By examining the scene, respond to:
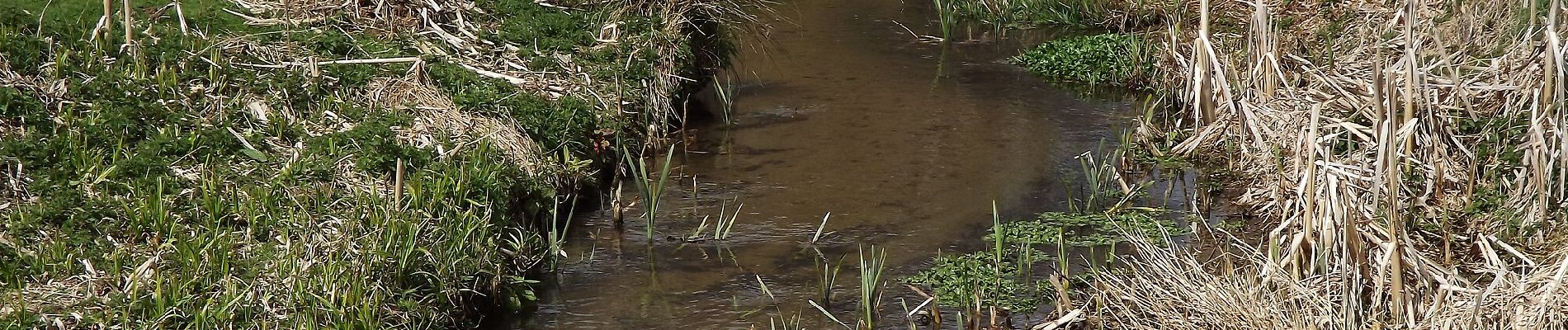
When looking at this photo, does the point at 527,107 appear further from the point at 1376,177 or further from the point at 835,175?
the point at 1376,177

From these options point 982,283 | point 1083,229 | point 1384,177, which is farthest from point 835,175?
point 1384,177

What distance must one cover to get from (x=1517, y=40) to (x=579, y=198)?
434 centimetres

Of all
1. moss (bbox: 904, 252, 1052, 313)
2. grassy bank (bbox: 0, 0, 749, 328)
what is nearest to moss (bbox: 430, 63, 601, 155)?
grassy bank (bbox: 0, 0, 749, 328)

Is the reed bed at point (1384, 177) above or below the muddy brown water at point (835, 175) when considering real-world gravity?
above

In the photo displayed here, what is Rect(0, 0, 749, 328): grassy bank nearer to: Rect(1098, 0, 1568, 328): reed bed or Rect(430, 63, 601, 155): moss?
Rect(430, 63, 601, 155): moss

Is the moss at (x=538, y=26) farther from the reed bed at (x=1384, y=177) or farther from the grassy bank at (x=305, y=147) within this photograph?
the reed bed at (x=1384, y=177)

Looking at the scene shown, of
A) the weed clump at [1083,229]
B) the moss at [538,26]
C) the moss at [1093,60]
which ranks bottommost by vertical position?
the weed clump at [1083,229]

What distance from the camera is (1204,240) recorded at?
6.36 m

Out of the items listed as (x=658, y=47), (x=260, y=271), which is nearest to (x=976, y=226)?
(x=658, y=47)

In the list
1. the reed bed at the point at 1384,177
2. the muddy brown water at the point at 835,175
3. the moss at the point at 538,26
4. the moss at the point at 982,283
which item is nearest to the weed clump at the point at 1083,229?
the muddy brown water at the point at 835,175

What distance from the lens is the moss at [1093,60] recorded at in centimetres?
938

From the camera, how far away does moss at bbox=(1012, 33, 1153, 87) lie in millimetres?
9375

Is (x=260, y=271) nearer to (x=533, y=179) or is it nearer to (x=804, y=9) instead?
(x=533, y=179)

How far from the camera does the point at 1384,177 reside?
518 cm
